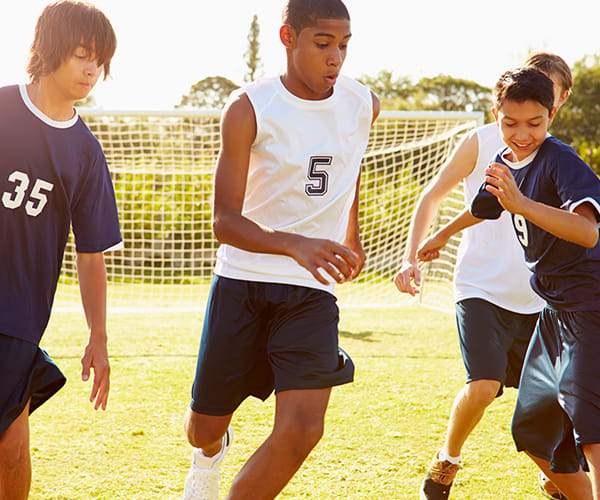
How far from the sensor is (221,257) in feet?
10.0

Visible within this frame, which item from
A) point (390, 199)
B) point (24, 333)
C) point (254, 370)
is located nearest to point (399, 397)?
point (254, 370)

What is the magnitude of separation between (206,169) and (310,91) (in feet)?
28.7


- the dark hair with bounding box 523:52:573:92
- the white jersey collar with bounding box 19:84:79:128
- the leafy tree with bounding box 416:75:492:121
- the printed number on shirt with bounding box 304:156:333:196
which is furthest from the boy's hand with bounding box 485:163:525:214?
the leafy tree with bounding box 416:75:492:121

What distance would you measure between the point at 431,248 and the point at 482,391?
0.66 metres

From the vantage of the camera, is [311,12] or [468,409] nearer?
[311,12]

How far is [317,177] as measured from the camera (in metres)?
2.93

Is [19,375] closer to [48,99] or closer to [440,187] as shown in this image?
[48,99]

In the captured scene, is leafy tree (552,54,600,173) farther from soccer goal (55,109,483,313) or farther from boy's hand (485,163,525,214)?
boy's hand (485,163,525,214)

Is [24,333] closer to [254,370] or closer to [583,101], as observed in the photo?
[254,370]

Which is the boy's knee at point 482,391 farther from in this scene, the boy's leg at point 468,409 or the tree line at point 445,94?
the tree line at point 445,94

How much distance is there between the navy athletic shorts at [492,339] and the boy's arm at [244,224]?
1115 mm

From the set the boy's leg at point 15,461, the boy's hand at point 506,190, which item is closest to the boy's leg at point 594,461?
the boy's hand at point 506,190

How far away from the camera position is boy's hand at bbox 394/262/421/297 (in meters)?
3.30

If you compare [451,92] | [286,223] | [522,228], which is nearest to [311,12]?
[286,223]
